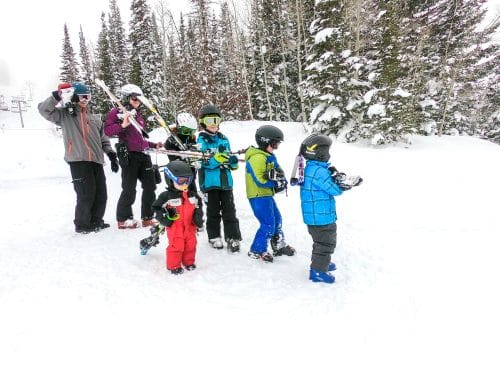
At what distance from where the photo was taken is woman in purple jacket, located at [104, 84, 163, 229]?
5297mm

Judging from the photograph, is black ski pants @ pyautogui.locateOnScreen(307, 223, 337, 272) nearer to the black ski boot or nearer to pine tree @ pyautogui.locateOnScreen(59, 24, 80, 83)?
the black ski boot

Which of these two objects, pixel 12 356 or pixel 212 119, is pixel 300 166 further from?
pixel 12 356

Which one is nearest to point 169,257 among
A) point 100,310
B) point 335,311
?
point 100,310

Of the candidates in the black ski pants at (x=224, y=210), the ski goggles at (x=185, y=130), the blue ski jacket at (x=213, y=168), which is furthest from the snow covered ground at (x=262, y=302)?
the ski goggles at (x=185, y=130)

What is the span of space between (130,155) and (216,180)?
1.76m

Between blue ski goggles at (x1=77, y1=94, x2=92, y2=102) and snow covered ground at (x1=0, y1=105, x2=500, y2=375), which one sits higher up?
blue ski goggles at (x1=77, y1=94, x2=92, y2=102)

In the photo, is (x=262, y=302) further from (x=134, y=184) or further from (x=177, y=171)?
(x=134, y=184)

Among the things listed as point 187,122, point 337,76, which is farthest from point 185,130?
point 337,76

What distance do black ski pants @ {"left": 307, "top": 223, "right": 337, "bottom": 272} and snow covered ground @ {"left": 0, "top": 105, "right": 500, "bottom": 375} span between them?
0.26 meters

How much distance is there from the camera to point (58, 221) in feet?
21.3

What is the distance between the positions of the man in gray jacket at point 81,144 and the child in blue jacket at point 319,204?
3484 mm

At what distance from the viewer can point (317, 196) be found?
398 centimetres

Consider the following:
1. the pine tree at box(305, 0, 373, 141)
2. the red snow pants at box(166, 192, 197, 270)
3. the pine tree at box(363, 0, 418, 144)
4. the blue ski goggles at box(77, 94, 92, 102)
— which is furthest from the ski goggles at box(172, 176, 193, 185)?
the pine tree at box(305, 0, 373, 141)

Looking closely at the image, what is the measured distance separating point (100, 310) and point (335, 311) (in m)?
2.29
